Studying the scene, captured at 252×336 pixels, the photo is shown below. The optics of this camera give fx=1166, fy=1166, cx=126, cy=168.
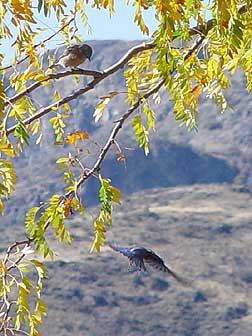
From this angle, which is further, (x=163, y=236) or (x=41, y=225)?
(x=163, y=236)

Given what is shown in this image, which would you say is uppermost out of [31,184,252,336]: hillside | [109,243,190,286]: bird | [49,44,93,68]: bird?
[31,184,252,336]: hillside

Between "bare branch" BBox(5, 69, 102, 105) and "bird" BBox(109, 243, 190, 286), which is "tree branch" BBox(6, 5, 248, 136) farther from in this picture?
"bird" BBox(109, 243, 190, 286)

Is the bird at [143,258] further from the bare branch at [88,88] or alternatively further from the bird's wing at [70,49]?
the bird's wing at [70,49]

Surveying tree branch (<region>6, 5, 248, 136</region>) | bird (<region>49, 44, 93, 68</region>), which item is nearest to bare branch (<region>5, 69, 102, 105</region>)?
tree branch (<region>6, 5, 248, 136</region>)

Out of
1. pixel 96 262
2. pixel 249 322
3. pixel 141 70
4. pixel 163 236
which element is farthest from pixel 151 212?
pixel 141 70

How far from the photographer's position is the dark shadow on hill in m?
66.1

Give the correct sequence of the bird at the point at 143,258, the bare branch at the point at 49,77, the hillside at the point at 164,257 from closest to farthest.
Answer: the bare branch at the point at 49,77 → the bird at the point at 143,258 → the hillside at the point at 164,257

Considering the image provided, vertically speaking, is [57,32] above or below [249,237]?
below

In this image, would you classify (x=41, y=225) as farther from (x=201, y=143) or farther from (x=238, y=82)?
(x=201, y=143)

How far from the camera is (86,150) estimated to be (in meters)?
3.52

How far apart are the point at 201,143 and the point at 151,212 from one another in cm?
1975

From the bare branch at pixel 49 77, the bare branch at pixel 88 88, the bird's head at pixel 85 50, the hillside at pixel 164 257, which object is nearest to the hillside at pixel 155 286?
the hillside at pixel 164 257

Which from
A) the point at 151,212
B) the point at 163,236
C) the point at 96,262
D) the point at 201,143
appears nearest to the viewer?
the point at 96,262

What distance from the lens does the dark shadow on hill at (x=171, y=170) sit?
6612 centimetres
